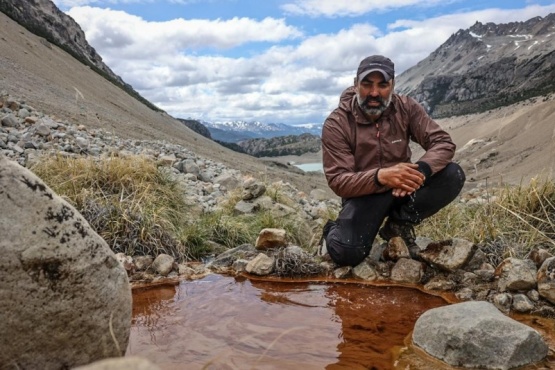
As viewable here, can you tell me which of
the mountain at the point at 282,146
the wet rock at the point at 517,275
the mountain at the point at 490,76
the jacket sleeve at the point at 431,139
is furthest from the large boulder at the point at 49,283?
the mountain at the point at 282,146

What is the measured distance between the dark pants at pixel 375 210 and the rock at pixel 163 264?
1.78 metres

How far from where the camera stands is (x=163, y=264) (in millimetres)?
5320

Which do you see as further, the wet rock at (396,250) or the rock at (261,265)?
the rock at (261,265)

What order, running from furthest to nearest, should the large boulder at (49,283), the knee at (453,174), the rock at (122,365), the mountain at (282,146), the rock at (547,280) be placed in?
the mountain at (282,146) < the knee at (453,174) < the rock at (547,280) < the large boulder at (49,283) < the rock at (122,365)

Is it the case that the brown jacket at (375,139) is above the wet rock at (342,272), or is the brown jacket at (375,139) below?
above

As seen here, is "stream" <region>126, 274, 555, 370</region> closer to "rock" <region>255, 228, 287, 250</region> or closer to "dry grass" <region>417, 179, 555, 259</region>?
"rock" <region>255, 228, 287, 250</region>

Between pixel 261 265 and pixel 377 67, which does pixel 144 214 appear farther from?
pixel 377 67

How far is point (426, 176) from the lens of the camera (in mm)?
4871

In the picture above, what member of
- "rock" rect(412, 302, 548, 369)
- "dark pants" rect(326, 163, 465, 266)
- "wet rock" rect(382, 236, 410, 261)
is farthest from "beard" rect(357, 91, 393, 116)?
"rock" rect(412, 302, 548, 369)

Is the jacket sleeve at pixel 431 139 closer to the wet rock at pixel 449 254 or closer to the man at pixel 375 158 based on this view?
the man at pixel 375 158

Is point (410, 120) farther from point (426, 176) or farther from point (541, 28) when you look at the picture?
point (541, 28)

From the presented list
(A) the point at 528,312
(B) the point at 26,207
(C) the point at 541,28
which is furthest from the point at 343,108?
(C) the point at 541,28

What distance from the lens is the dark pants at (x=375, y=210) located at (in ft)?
16.3

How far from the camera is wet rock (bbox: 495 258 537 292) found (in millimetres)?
4152
